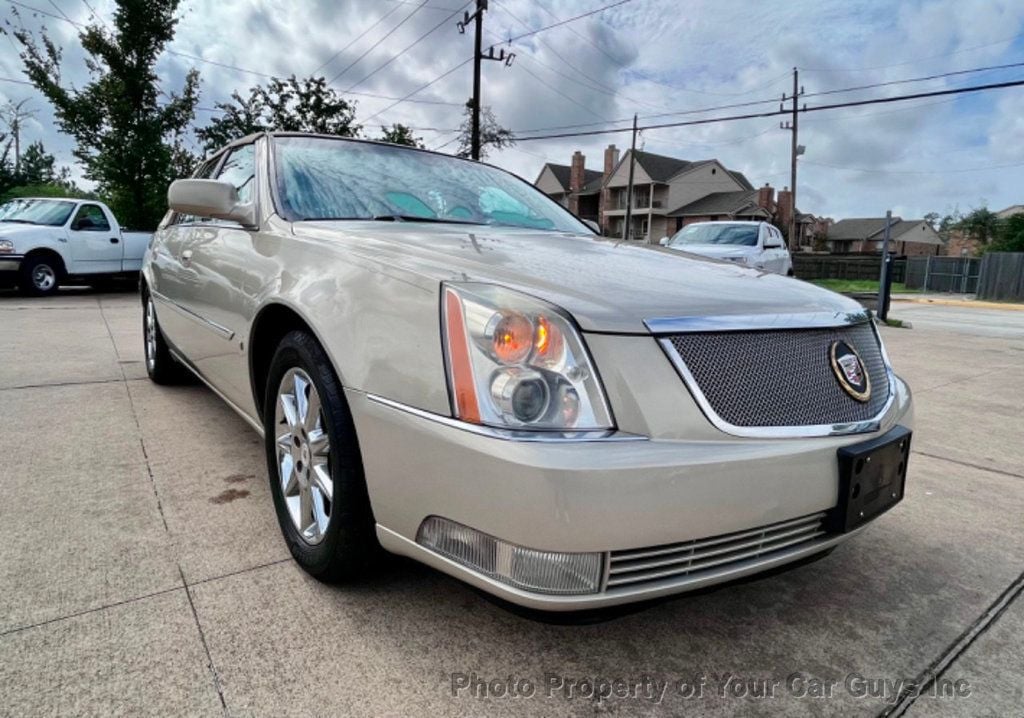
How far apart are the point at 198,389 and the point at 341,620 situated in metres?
3.34

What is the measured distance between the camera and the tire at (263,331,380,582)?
183 cm

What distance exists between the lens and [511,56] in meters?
22.2

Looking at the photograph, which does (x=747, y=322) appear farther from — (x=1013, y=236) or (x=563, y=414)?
(x=1013, y=236)

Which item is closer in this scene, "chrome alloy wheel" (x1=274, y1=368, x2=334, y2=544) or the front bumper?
the front bumper

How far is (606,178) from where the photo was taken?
52.2m

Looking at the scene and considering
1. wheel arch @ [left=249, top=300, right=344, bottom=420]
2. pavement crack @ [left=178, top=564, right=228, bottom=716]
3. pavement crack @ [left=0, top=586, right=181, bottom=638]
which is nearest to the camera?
pavement crack @ [left=178, top=564, right=228, bottom=716]

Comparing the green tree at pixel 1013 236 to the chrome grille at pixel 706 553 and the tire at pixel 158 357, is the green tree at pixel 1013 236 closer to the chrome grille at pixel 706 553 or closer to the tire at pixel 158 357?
the tire at pixel 158 357

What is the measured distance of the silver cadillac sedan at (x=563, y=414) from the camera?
1439 mm

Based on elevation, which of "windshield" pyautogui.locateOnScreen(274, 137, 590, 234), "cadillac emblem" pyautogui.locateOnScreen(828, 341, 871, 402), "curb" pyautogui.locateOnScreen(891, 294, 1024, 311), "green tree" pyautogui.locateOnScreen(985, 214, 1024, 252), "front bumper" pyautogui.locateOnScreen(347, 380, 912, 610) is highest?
"green tree" pyautogui.locateOnScreen(985, 214, 1024, 252)

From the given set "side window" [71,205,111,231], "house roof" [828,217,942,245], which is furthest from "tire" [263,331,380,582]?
"house roof" [828,217,942,245]

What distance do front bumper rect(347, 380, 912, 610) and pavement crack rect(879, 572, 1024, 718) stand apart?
43 cm

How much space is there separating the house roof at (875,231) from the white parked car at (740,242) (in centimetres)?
5859

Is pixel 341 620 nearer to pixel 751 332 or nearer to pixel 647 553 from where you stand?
pixel 647 553

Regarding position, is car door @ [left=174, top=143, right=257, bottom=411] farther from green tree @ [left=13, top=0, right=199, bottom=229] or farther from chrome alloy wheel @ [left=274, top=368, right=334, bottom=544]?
green tree @ [left=13, top=0, right=199, bottom=229]
